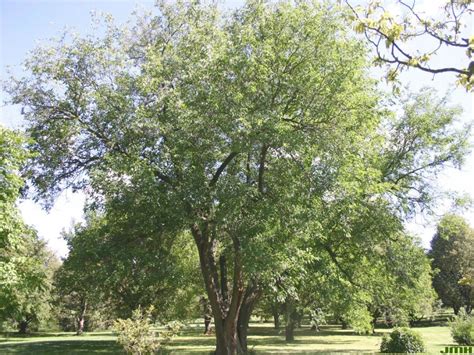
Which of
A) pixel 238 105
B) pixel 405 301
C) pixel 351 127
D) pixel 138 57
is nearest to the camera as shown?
pixel 238 105

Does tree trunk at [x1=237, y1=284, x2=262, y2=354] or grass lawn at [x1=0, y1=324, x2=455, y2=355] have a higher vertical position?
tree trunk at [x1=237, y1=284, x2=262, y2=354]

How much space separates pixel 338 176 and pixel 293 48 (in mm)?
4778

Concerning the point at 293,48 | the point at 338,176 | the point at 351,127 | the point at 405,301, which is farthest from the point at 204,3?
the point at 405,301

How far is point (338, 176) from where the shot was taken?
15617 mm

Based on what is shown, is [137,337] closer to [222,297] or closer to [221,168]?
[221,168]

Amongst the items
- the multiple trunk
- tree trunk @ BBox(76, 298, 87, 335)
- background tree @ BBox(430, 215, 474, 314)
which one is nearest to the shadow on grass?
the multiple trunk

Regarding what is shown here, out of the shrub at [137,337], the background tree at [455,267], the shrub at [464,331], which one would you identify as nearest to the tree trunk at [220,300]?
the shrub at [137,337]

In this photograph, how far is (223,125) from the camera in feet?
49.8

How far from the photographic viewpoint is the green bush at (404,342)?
2200 cm

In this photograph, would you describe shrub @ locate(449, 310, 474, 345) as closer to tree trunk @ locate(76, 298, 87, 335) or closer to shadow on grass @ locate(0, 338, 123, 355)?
shadow on grass @ locate(0, 338, 123, 355)

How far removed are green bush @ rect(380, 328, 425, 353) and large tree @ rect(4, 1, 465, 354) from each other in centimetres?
826

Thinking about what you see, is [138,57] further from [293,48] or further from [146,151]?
[293,48]

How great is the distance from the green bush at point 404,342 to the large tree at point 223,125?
8262 mm

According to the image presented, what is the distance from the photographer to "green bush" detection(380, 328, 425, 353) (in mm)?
22000
